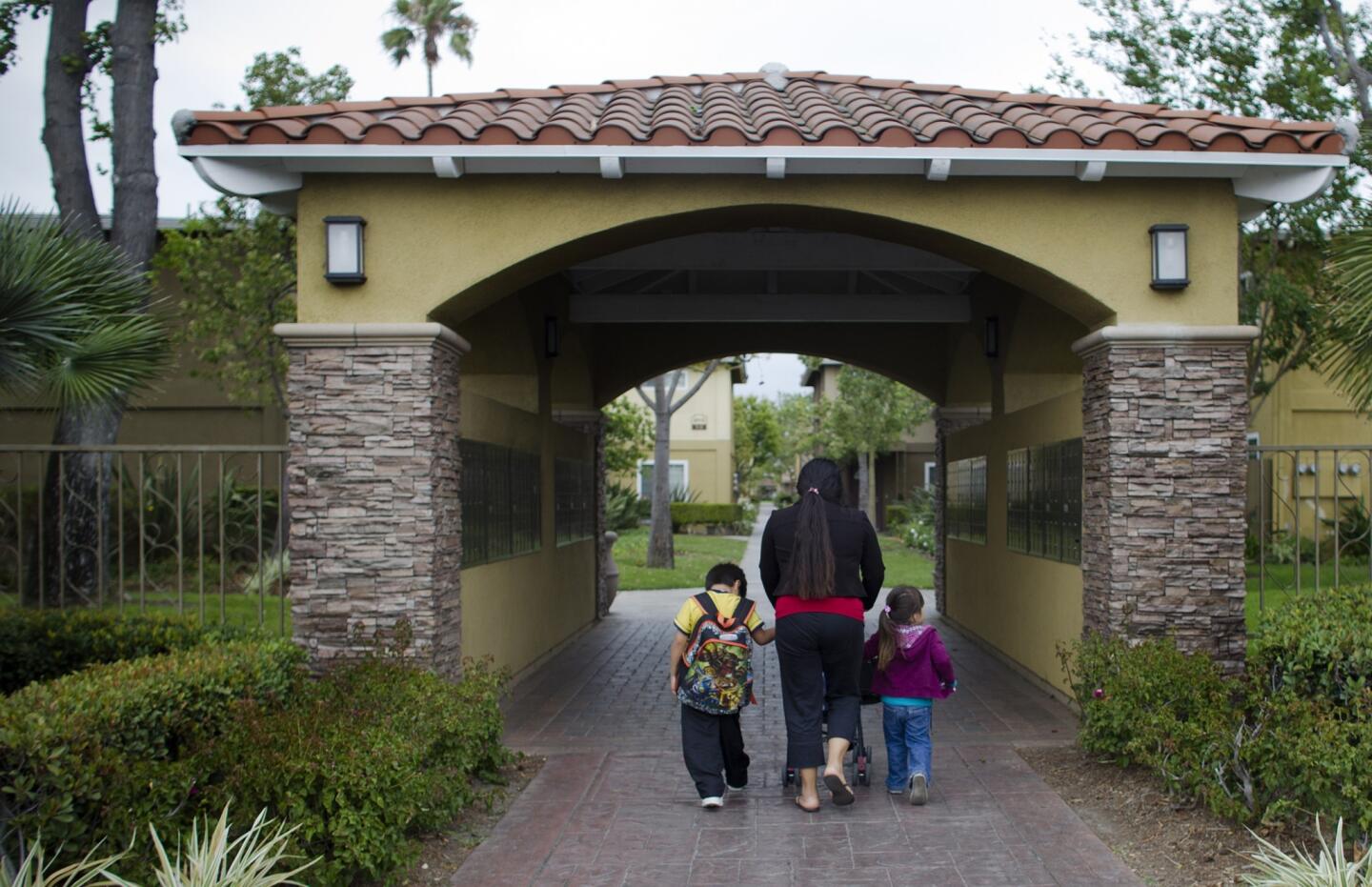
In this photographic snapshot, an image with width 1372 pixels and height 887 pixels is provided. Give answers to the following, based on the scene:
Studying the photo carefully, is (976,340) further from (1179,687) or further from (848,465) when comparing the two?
(848,465)

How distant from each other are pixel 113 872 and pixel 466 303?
4.10 m

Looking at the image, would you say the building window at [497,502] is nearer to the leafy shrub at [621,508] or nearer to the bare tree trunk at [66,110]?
the bare tree trunk at [66,110]

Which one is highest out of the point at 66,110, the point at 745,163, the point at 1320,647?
the point at 66,110

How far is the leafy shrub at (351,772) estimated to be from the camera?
5.04m

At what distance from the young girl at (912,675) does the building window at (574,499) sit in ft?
21.9

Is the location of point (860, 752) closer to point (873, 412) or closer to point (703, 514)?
point (873, 412)

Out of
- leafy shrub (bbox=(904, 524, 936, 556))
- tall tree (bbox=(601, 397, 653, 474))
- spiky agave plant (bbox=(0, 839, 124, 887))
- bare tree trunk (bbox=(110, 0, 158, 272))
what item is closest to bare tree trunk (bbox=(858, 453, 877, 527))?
leafy shrub (bbox=(904, 524, 936, 556))

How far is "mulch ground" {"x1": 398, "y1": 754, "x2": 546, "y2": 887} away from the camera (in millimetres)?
5473

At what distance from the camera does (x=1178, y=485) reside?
298 inches

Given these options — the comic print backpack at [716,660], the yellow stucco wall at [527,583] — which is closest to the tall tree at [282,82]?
the yellow stucco wall at [527,583]

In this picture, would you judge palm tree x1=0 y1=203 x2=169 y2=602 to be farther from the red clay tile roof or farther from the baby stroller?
the baby stroller

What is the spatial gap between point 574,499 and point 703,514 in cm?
2398

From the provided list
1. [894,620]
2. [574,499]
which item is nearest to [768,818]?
[894,620]

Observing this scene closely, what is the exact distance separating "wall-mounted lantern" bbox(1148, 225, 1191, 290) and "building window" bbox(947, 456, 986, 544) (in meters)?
5.60
